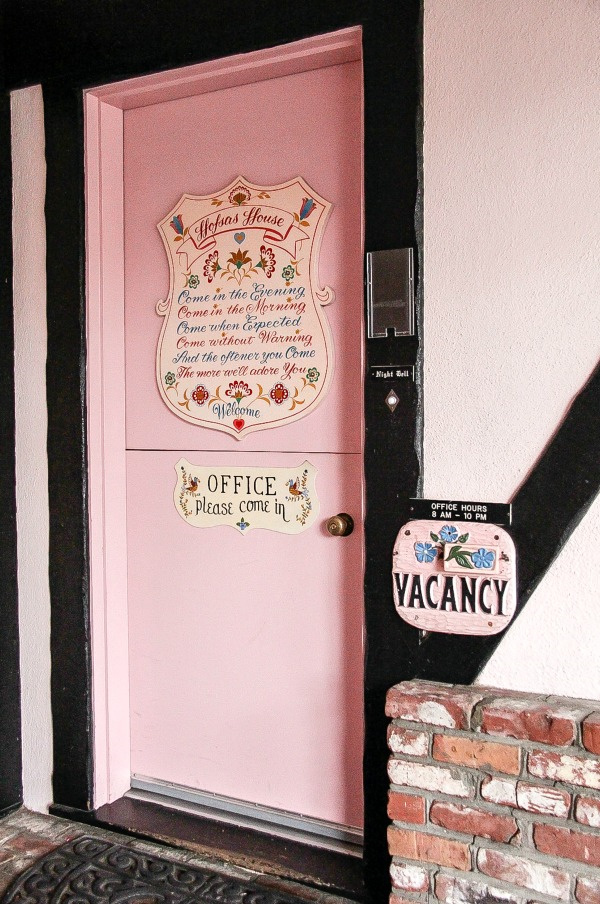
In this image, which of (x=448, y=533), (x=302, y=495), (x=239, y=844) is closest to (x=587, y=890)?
(x=448, y=533)

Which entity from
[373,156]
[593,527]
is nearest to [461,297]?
[373,156]

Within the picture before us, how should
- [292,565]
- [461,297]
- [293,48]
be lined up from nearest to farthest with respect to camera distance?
[461,297] < [293,48] < [292,565]

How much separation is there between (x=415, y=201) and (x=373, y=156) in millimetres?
181

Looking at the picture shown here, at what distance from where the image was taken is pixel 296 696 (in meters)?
2.42

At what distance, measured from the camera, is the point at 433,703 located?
6.36 feet

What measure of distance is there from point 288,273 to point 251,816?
1705mm

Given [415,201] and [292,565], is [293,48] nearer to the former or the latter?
[415,201]

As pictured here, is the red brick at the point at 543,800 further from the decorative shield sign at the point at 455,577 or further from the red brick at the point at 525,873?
the decorative shield sign at the point at 455,577

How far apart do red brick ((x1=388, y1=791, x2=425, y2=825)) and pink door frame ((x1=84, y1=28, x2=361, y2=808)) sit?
1.07 m

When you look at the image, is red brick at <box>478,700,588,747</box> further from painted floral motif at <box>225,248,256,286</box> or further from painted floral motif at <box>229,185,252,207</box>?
painted floral motif at <box>229,185,252,207</box>

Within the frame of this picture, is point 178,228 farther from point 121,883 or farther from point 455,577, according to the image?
point 121,883

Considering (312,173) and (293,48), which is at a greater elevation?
(293,48)

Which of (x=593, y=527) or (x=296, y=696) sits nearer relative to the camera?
(x=593, y=527)

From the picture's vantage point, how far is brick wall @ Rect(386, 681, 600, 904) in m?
1.78
